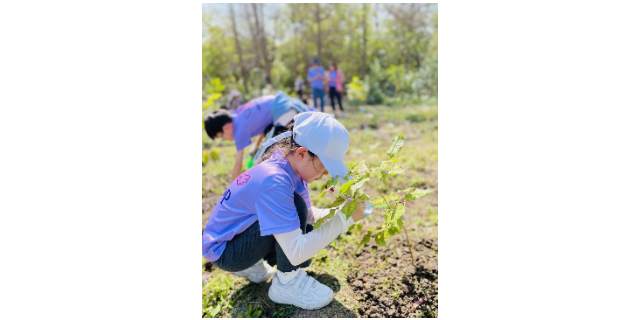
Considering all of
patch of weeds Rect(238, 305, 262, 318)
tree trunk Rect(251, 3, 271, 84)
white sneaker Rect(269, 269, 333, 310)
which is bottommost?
patch of weeds Rect(238, 305, 262, 318)

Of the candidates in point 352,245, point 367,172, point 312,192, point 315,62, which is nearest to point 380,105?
point 315,62

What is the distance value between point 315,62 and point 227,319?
25.2 feet

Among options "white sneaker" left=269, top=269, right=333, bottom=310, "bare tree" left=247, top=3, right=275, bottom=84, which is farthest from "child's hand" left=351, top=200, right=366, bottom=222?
"bare tree" left=247, top=3, right=275, bottom=84

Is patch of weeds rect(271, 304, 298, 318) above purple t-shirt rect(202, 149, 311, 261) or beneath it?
beneath

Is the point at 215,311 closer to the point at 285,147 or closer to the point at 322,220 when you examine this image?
the point at 322,220

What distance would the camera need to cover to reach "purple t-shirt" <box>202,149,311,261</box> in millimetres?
1583

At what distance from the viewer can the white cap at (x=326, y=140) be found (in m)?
1.62

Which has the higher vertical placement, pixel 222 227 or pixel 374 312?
pixel 222 227

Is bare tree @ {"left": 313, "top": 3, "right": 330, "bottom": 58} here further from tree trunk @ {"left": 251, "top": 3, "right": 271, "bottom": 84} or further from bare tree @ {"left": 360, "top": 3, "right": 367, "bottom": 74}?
tree trunk @ {"left": 251, "top": 3, "right": 271, "bottom": 84}

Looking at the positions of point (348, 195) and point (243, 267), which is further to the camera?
point (243, 267)

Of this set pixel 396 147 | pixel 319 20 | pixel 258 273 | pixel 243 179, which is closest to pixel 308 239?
pixel 243 179

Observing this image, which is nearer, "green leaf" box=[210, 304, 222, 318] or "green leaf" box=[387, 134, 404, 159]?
"green leaf" box=[387, 134, 404, 159]

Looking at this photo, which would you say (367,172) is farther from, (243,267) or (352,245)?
(352,245)

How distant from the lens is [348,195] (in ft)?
5.60
